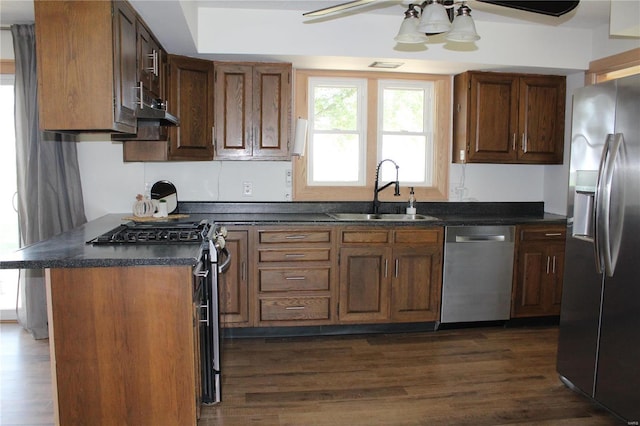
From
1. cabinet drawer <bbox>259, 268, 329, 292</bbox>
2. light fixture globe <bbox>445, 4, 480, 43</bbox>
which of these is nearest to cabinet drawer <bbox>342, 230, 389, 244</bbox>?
cabinet drawer <bbox>259, 268, 329, 292</bbox>

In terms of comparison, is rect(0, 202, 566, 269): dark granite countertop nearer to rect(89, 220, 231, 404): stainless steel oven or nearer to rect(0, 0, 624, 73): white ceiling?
rect(89, 220, 231, 404): stainless steel oven

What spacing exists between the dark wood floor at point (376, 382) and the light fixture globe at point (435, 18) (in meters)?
1.98

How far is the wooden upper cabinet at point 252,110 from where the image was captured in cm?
398

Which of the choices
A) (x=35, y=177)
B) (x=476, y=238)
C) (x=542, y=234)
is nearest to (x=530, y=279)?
(x=542, y=234)

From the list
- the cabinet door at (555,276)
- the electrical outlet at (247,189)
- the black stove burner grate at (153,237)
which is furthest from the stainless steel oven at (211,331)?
the cabinet door at (555,276)

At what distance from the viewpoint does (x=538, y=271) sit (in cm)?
417

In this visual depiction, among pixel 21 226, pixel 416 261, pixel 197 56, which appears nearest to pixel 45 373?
pixel 21 226

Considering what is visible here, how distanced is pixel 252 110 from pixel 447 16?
209 centimetres

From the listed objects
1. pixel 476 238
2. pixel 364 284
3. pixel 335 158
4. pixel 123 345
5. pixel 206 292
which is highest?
pixel 335 158

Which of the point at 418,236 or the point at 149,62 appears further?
the point at 418,236

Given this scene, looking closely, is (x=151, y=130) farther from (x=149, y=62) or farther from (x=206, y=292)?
(x=206, y=292)

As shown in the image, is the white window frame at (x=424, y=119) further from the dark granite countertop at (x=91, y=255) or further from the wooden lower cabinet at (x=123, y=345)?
the wooden lower cabinet at (x=123, y=345)

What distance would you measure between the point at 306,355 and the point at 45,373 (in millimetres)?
1697

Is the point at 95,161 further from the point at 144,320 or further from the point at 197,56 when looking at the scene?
the point at 144,320
